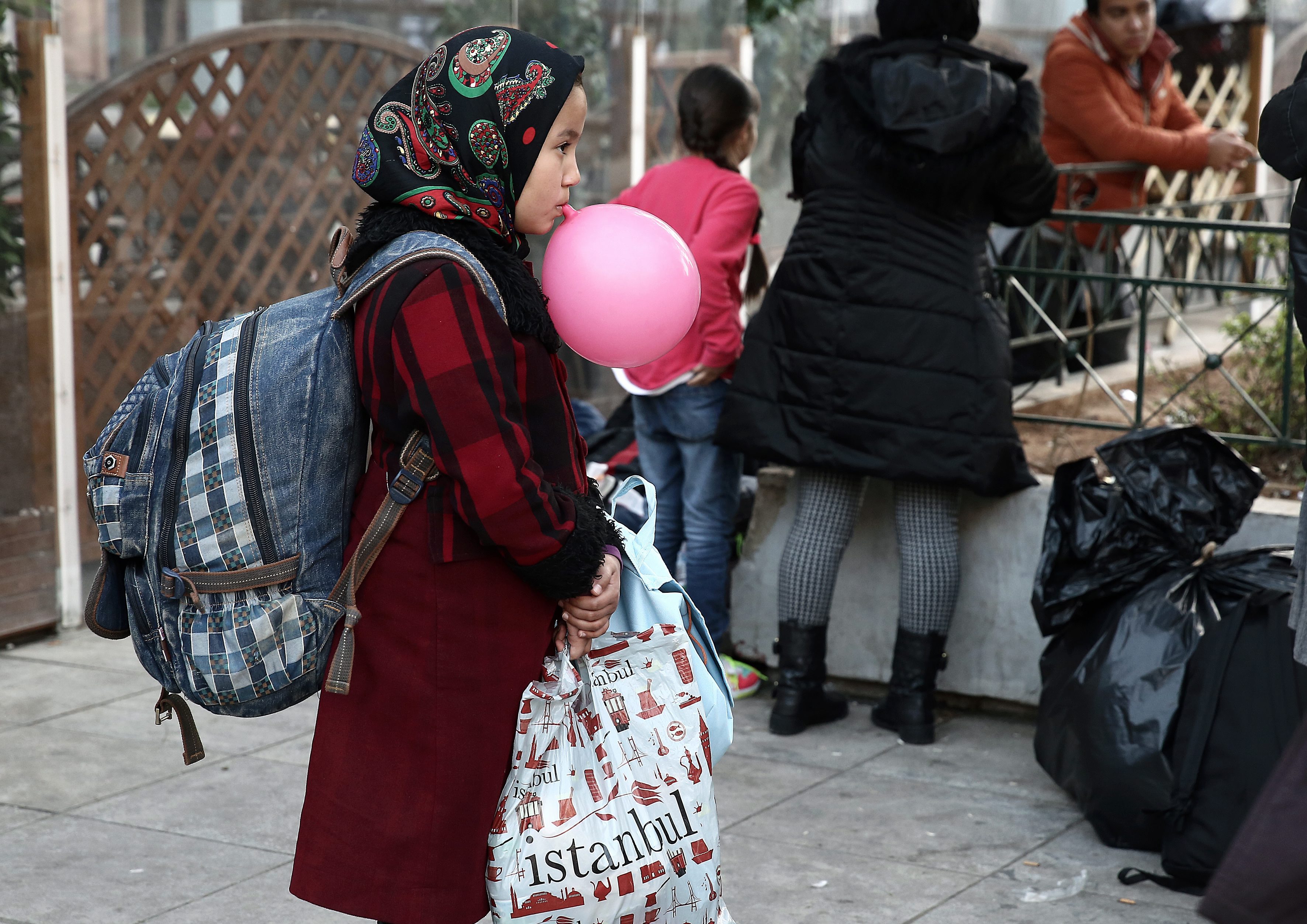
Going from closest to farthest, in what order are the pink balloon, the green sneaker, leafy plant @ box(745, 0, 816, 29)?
the pink balloon < the green sneaker < leafy plant @ box(745, 0, 816, 29)

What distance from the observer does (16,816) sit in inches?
140

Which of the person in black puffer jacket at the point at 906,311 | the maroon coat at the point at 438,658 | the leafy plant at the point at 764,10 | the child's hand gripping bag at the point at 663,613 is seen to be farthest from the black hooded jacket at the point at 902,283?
the leafy plant at the point at 764,10

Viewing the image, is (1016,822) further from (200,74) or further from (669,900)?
(200,74)

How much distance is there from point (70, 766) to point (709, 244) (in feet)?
7.40

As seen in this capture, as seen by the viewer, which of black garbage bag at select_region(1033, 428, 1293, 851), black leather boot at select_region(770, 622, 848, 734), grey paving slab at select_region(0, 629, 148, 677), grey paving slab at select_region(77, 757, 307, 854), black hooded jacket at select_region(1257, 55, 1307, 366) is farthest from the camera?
grey paving slab at select_region(0, 629, 148, 677)

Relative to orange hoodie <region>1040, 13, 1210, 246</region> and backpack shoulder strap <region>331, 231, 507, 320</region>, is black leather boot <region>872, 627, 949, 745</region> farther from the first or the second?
backpack shoulder strap <region>331, 231, 507, 320</region>

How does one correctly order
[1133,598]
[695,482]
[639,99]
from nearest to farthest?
[1133,598]
[695,482]
[639,99]

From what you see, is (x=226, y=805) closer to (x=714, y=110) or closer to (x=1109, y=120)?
(x=714, y=110)

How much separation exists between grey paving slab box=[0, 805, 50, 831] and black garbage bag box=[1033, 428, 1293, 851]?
245 centimetres

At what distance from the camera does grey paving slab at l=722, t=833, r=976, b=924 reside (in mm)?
3072

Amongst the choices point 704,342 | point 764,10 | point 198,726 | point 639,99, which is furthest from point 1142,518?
point 764,10

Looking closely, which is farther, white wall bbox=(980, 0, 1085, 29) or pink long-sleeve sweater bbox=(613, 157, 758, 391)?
white wall bbox=(980, 0, 1085, 29)

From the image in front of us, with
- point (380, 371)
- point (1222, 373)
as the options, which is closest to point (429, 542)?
point (380, 371)

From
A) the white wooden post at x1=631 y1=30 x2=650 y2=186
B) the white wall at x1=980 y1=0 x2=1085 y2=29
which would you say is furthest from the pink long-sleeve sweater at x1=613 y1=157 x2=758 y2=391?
the white wall at x1=980 y1=0 x2=1085 y2=29
